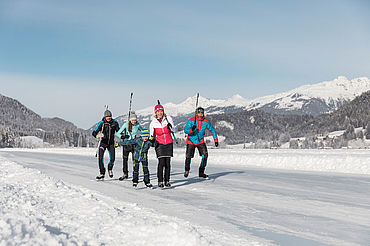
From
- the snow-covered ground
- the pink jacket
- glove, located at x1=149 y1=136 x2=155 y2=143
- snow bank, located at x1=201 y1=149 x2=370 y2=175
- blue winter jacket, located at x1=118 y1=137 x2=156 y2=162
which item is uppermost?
the pink jacket

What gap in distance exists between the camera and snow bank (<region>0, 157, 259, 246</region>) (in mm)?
3936

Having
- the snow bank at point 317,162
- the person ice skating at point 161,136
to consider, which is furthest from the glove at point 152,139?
the snow bank at point 317,162

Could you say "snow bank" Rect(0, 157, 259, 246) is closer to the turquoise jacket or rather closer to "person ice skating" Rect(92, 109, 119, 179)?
the turquoise jacket

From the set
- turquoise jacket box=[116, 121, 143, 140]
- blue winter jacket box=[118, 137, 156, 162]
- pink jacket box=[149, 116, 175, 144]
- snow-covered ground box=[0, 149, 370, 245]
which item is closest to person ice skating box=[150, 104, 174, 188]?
pink jacket box=[149, 116, 175, 144]

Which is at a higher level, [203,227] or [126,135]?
[126,135]

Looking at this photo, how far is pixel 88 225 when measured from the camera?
473 cm

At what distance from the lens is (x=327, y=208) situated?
21.4 feet

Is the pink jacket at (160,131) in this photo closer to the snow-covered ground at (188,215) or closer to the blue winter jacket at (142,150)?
the blue winter jacket at (142,150)

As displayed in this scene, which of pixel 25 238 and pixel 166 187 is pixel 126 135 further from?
pixel 25 238

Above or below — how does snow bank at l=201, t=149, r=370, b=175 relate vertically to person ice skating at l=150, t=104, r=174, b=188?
below

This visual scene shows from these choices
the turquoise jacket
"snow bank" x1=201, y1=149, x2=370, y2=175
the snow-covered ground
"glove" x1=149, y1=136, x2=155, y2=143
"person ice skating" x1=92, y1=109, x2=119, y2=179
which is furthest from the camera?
"snow bank" x1=201, y1=149, x2=370, y2=175

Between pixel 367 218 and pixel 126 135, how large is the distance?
6503 mm

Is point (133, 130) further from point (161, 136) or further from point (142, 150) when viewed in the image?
point (161, 136)

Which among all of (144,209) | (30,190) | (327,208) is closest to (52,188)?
(30,190)
